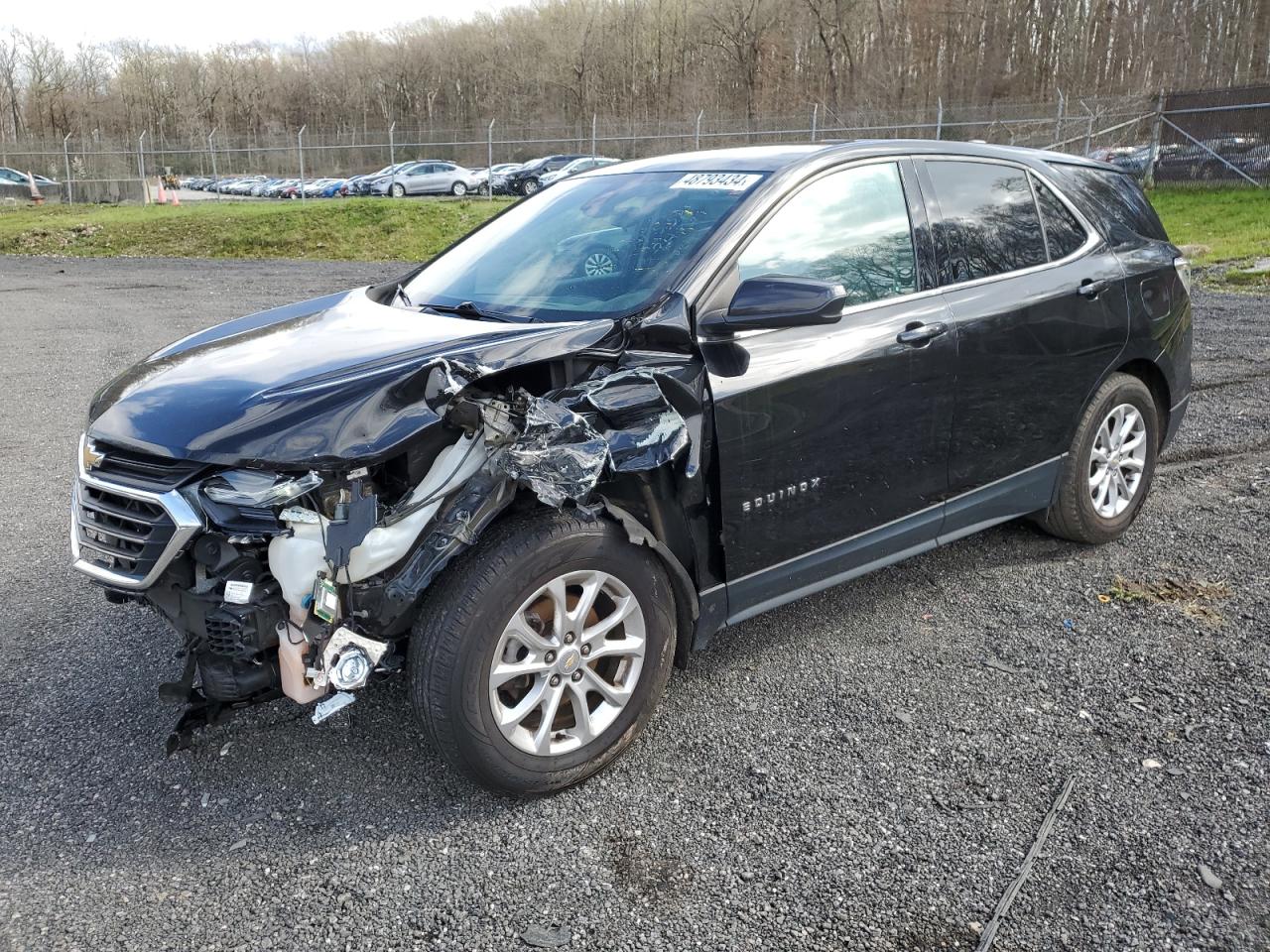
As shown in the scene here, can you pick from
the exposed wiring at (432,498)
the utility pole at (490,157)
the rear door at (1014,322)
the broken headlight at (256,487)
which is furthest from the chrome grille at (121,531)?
the utility pole at (490,157)

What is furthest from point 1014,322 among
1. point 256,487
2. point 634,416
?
point 256,487

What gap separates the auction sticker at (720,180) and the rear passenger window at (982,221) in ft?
2.78

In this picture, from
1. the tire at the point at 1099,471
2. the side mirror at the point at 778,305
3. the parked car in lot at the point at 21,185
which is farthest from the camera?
the parked car in lot at the point at 21,185

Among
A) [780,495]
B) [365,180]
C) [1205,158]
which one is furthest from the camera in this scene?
[365,180]

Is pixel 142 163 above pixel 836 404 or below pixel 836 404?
above

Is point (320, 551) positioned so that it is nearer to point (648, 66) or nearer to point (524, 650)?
point (524, 650)

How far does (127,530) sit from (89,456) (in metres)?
0.35

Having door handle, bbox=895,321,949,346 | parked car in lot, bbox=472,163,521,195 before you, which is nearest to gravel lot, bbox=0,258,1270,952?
door handle, bbox=895,321,949,346

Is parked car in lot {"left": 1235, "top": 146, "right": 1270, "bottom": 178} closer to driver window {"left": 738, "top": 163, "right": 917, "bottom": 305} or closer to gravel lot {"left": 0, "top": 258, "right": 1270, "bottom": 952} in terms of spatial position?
gravel lot {"left": 0, "top": 258, "right": 1270, "bottom": 952}

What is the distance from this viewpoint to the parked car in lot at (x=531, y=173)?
30.5 m

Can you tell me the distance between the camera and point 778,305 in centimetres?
298

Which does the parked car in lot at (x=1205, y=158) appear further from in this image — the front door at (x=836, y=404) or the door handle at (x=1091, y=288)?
the front door at (x=836, y=404)

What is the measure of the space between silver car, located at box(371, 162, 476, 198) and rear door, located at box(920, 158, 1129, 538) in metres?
30.4

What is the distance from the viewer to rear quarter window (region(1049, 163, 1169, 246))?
14.7 feet
